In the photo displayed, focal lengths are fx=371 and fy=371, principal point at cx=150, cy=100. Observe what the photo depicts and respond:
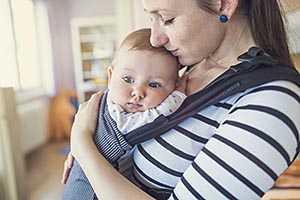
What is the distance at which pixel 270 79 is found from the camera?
64 centimetres

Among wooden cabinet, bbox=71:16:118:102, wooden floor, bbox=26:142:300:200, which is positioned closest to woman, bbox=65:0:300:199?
wooden floor, bbox=26:142:300:200

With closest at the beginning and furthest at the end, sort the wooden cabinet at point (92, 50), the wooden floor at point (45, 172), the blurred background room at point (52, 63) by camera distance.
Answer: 1. the wooden floor at point (45, 172)
2. the blurred background room at point (52, 63)
3. the wooden cabinet at point (92, 50)

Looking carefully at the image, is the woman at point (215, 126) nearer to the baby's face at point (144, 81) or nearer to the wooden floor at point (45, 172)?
the baby's face at point (144, 81)

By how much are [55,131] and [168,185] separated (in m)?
4.19

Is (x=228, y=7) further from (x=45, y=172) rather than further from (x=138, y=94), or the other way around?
(x=45, y=172)

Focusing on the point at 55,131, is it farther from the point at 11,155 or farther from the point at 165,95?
the point at 165,95

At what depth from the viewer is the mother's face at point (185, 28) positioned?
28.0 inches

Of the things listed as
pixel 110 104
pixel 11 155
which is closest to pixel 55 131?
pixel 11 155

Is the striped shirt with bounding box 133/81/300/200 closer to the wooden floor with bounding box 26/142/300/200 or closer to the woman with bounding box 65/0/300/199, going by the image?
the woman with bounding box 65/0/300/199

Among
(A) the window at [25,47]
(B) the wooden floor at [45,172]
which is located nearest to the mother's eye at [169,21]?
(B) the wooden floor at [45,172]

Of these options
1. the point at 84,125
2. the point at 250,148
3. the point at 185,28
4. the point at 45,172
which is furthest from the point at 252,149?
the point at 45,172

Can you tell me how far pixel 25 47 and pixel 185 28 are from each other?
152 inches

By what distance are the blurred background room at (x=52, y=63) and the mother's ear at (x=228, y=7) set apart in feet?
7.19

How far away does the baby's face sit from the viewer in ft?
2.73
